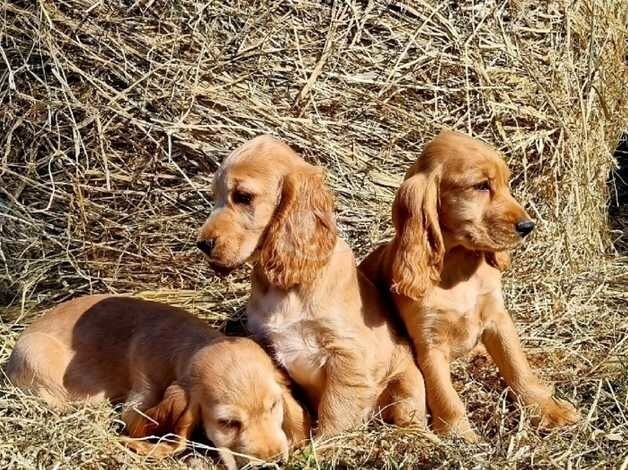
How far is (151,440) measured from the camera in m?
4.38

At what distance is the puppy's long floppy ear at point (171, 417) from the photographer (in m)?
4.29

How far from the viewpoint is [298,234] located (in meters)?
4.46

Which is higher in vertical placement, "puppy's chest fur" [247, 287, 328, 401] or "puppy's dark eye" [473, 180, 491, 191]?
"puppy's dark eye" [473, 180, 491, 191]

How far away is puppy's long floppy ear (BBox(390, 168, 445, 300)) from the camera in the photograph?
4.57 metres

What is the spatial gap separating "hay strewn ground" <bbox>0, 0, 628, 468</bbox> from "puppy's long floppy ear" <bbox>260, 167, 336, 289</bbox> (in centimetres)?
116

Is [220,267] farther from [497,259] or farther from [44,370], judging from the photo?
[497,259]

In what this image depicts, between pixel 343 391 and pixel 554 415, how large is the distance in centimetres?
100

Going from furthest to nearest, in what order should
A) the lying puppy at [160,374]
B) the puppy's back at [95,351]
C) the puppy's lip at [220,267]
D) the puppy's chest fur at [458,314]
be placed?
the puppy's back at [95,351] → the puppy's chest fur at [458,314] → the puppy's lip at [220,267] → the lying puppy at [160,374]

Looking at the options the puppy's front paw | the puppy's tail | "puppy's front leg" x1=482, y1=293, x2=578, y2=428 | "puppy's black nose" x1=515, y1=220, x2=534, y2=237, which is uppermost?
"puppy's black nose" x1=515, y1=220, x2=534, y2=237

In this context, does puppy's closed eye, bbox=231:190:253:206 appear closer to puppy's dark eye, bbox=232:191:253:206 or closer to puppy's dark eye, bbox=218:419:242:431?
puppy's dark eye, bbox=232:191:253:206

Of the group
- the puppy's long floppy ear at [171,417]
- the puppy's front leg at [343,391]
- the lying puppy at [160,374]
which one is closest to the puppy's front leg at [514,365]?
the puppy's front leg at [343,391]

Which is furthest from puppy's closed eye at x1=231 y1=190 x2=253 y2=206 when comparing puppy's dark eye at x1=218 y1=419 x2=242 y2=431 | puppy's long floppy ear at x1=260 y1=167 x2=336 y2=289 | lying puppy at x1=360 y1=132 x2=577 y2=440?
puppy's dark eye at x1=218 y1=419 x2=242 y2=431

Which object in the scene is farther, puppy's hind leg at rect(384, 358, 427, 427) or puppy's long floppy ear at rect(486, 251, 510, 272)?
puppy's long floppy ear at rect(486, 251, 510, 272)

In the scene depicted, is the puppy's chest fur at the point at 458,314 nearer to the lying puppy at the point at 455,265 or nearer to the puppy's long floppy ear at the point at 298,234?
the lying puppy at the point at 455,265
